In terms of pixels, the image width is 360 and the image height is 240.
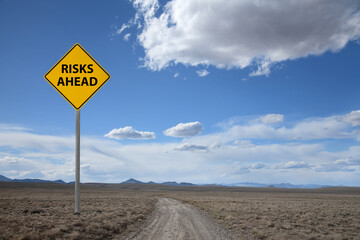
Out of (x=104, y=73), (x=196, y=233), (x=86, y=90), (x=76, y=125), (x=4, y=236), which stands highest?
(x=104, y=73)

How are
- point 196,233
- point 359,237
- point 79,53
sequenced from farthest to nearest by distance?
1. point 359,237
2. point 196,233
3. point 79,53

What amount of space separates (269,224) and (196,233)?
5980mm

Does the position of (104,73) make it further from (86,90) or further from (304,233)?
(304,233)

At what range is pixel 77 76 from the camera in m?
8.35

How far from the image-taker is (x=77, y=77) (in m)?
8.35

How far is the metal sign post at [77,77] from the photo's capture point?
27.1ft

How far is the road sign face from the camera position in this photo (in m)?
8.26

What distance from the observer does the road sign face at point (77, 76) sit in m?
8.26

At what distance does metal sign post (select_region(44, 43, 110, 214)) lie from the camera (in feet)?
27.1

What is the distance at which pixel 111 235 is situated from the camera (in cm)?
987

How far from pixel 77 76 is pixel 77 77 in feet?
0.11

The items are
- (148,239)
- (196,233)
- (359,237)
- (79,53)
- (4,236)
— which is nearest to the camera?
(4,236)

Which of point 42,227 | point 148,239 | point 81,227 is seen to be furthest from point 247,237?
point 42,227

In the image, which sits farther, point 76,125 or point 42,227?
point 42,227
